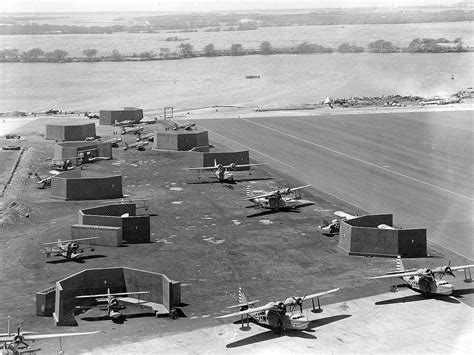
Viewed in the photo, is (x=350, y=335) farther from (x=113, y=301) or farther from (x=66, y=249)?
(x=66, y=249)

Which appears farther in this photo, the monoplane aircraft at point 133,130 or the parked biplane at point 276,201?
the monoplane aircraft at point 133,130

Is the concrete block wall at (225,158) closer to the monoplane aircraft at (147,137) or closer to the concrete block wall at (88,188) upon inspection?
the concrete block wall at (88,188)

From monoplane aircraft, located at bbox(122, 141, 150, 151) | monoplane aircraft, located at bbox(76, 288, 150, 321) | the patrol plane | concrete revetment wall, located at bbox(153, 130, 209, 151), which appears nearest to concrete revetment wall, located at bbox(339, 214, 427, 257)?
monoplane aircraft, located at bbox(76, 288, 150, 321)

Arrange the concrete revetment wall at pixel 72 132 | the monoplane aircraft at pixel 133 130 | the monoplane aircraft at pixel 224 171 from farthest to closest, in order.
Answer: the monoplane aircraft at pixel 133 130
the concrete revetment wall at pixel 72 132
the monoplane aircraft at pixel 224 171

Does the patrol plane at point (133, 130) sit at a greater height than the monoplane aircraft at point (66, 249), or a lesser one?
greater

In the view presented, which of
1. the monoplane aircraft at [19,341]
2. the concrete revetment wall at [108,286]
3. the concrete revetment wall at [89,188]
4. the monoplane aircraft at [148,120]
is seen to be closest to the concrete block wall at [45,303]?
the concrete revetment wall at [108,286]

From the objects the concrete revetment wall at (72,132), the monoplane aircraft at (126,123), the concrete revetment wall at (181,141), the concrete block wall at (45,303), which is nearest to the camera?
the concrete block wall at (45,303)
